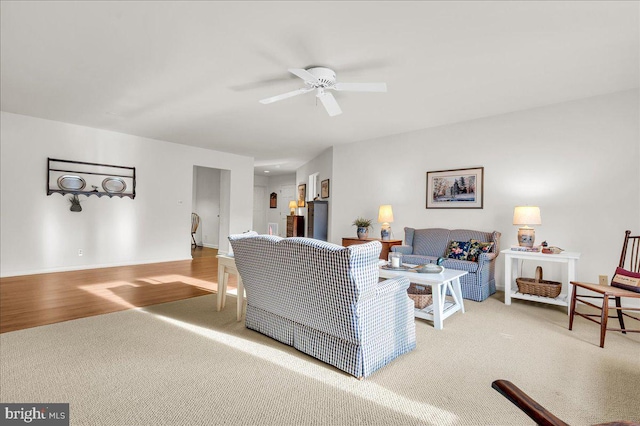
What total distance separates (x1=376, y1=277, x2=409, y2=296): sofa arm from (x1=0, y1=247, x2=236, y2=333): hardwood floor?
273 centimetres

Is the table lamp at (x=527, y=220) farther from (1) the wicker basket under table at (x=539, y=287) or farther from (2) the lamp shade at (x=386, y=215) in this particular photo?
(2) the lamp shade at (x=386, y=215)

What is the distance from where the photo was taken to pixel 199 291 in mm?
4246

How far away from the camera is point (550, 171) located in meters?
4.21

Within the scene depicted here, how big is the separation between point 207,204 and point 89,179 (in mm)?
3923

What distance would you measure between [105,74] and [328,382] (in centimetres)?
366

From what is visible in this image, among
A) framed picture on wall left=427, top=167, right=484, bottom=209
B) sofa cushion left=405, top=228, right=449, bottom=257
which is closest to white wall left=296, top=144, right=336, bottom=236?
framed picture on wall left=427, top=167, right=484, bottom=209

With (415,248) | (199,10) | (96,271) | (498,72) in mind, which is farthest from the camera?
(96,271)

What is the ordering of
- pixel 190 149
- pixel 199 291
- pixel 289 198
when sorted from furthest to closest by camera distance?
1. pixel 289 198
2. pixel 190 149
3. pixel 199 291

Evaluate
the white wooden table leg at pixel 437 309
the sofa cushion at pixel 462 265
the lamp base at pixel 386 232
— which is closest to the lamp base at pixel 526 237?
the sofa cushion at pixel 462 265

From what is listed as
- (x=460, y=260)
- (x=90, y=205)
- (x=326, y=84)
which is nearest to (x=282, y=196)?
(x=90, y=205)

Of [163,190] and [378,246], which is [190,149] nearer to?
[163,190]

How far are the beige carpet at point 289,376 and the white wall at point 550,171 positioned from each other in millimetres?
1528

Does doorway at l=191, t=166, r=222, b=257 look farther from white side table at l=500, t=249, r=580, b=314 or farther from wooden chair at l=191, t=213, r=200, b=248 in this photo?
white side table at l=500, t=249, r=580, b=314

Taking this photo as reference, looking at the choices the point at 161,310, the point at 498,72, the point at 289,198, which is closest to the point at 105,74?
the point at 161,310
